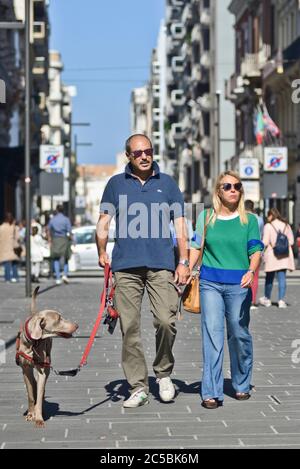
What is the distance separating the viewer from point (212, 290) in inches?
380

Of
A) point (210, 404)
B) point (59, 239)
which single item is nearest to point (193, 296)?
point (210, 404)

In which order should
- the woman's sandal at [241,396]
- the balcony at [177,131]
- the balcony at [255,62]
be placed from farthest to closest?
the balcony at [177,131], the balcony at [255,62], the woman's sandal at [241,396]

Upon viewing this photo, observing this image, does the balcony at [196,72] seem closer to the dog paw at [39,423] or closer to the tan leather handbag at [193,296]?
the tan leather handbag at [193,296]

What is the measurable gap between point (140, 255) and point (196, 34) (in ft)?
285

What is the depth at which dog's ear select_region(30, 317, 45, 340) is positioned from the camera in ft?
28.2

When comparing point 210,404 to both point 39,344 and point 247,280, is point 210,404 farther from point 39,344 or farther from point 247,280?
point 39,344

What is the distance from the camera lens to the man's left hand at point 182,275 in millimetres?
9570

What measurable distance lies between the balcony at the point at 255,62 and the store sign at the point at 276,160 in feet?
58.6

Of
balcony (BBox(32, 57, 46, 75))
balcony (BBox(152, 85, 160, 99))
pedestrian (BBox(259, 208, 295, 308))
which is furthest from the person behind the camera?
balcony (BBox(152, 85, 160, 99))

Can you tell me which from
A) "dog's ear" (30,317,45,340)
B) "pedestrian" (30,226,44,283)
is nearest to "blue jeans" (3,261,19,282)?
"pedestrian" (30,226,44,283)

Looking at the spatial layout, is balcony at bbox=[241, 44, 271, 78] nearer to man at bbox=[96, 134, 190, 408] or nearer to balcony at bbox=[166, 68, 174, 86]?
man at bbox=[96, 134, 190, 408]

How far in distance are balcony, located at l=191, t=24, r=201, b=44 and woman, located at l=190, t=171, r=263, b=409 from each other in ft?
276

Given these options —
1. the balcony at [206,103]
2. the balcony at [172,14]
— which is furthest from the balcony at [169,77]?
the balcony at [206,103]
